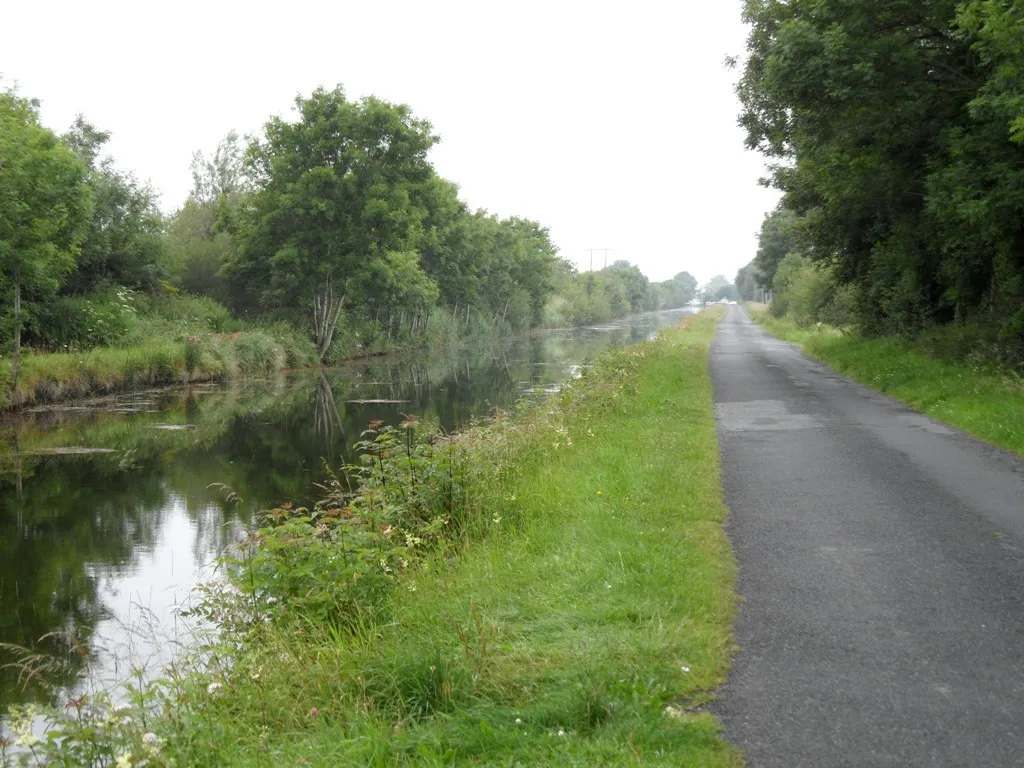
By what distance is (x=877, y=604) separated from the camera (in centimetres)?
596

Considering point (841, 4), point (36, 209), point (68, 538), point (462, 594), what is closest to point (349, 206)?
point (36, 209)

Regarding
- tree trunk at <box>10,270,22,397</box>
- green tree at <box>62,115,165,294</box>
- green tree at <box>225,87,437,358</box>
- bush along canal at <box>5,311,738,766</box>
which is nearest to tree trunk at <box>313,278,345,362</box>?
green tree at <box>225,87,437,358</box>

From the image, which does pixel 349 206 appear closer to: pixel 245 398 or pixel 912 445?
pixel 245 398

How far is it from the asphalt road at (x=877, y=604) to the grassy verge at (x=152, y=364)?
69.5 feet

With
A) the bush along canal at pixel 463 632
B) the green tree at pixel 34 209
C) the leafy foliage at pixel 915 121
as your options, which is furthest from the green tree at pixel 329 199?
the bush along canal at pixel 463 632

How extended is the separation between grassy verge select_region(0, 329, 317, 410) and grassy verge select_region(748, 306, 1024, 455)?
22.8m

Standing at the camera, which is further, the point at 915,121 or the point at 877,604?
the point at 915,121

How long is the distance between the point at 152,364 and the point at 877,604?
2962 centimetres

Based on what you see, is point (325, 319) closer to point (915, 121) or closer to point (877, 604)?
point (915, 121)

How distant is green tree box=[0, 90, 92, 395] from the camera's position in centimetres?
2316

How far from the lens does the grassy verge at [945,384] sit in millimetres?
13344

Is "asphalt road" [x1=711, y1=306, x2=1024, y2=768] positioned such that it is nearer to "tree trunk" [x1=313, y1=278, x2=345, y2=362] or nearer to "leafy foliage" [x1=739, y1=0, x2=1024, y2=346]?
"leafy foliage" [x1=739, y1=0, x2=1024, y2=346]

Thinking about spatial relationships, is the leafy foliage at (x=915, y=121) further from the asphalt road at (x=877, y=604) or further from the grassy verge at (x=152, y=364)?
the grassy verge at (x=152, y=364)

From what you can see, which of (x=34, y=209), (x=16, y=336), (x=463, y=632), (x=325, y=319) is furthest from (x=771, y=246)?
(x=463, y=632)
